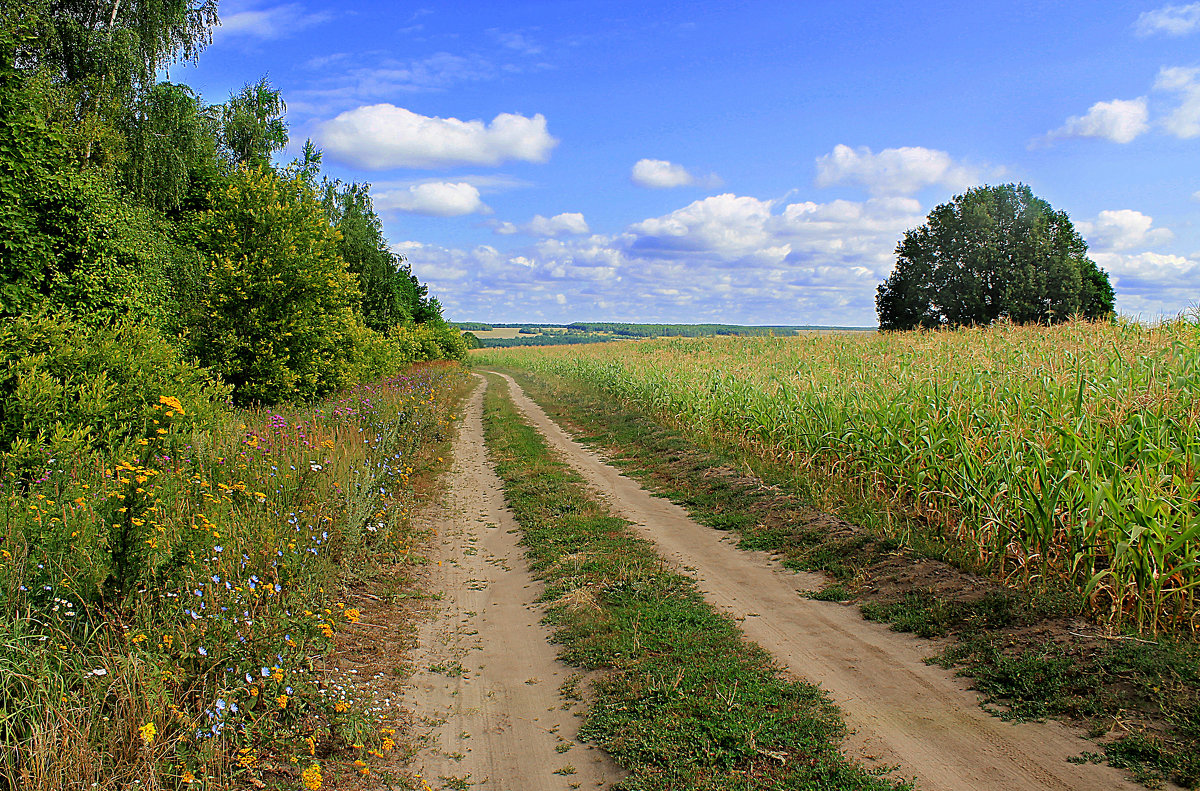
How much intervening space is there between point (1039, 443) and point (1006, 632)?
2045mm


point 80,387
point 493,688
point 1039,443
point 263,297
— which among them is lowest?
point 493,688

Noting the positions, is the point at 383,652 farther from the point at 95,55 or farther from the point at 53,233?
the point at 95,55

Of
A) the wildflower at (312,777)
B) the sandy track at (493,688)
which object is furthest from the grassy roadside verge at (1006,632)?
the wildflower at (312,777)

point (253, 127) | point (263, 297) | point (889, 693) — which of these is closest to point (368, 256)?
point (253, 127)

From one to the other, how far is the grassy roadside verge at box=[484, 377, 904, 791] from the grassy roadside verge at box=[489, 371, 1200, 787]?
129 cm

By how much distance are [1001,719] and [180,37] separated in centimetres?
2592

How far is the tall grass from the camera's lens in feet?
9.54

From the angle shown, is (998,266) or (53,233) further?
(998,266)

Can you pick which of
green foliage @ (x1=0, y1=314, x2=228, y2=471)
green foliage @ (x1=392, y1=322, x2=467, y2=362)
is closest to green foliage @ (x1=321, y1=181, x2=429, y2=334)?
green foliage @ (x1=392, y1=322, x2=467, y2=362)

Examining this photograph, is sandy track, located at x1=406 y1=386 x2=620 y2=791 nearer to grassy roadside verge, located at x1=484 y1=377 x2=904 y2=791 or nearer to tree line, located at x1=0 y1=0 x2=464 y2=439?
grassy roadside verge, located at x1=484 y1=377 x2=904 y2=791

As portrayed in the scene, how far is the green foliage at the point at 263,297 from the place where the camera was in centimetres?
1487

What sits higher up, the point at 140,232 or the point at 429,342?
the point at 140,232

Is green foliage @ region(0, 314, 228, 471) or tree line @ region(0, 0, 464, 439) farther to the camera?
tree line @ region(0, 0, 464, 439)

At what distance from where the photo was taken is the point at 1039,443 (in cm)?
564
